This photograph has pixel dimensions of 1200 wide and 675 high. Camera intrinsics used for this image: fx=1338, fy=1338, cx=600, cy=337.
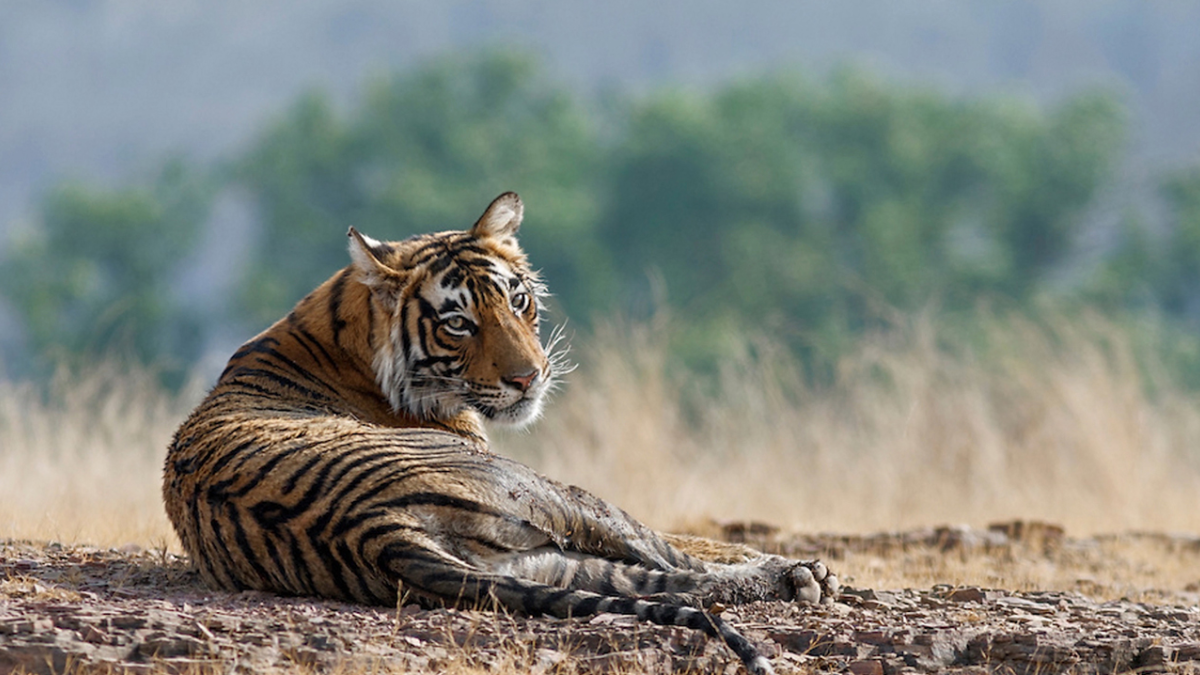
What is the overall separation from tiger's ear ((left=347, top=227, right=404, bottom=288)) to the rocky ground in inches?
50.9

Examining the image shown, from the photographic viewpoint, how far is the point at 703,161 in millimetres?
32750

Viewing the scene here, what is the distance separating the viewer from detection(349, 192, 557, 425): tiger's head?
5.01 metres

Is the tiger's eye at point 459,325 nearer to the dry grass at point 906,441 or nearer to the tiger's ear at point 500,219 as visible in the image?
the tiger's ear at point 500,219

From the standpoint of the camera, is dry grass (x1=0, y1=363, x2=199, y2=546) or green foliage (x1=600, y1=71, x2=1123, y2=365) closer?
dry grass (x1=0, y1=363, x2=199, y2=546)

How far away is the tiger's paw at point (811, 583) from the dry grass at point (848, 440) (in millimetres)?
3513

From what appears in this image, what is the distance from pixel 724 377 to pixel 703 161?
22328 millimetres

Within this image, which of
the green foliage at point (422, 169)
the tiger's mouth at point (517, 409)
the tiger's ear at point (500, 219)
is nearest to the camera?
the tiger's mouth at point (517, 409)

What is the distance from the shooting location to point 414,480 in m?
4.00

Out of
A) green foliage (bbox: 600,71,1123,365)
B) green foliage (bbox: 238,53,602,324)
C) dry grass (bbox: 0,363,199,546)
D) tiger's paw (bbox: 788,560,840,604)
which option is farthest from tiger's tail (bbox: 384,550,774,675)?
green foliage (bbox: 238,53,602,324)

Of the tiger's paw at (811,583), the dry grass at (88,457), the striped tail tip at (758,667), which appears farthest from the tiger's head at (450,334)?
the striped tail tip at (758,667)

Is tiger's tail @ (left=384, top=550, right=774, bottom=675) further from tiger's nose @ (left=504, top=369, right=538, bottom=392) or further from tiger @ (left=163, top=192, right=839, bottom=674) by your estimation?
tiger's nose @ (left=504, top=369, right=538, bottom=392)

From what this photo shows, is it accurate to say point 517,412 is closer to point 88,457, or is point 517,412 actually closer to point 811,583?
point 811,583

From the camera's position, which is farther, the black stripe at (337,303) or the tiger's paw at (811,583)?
the black stripe at (337,303)

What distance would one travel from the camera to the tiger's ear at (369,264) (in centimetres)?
502
